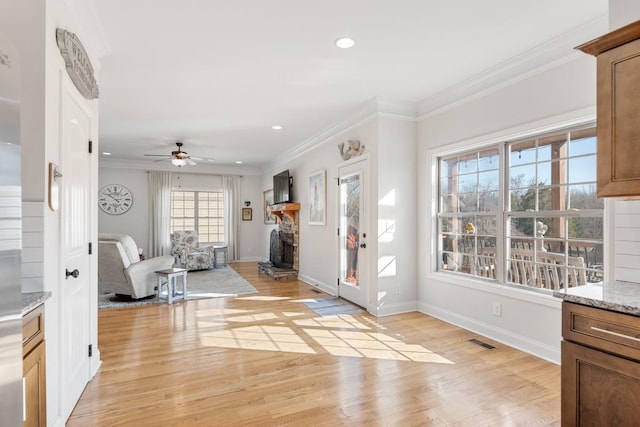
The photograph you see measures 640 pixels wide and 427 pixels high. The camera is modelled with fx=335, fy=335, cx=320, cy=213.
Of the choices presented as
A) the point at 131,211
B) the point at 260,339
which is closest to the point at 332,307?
the point at 260,339

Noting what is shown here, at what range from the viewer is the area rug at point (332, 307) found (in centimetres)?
423

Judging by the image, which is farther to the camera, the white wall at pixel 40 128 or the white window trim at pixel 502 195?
the white window trim at pixel 502 195

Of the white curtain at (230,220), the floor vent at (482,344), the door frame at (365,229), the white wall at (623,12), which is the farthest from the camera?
the white curtain at (230,220)

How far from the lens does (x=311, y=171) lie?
600 cm

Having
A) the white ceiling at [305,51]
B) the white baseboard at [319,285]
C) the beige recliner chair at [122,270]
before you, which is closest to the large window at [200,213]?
the white baseboard at [319,285]

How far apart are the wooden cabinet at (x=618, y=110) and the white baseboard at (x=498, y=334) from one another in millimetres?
1691

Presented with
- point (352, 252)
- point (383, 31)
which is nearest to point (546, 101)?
point (383, 31)

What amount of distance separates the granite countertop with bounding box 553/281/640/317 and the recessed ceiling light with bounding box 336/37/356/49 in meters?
2.24

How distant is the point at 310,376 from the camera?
2.53 metres

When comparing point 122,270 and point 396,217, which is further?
point 122,270

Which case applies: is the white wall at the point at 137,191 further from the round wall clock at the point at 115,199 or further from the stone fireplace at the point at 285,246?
the stone fireplace at the point at 285,246

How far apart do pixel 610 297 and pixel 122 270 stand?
5123 mm

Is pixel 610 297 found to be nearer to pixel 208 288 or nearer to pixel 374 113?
pixel 374 113

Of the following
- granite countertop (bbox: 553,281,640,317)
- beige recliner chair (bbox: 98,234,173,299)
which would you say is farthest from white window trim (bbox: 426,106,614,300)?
beige recliner chair (bbox: 98,234,173,299)
